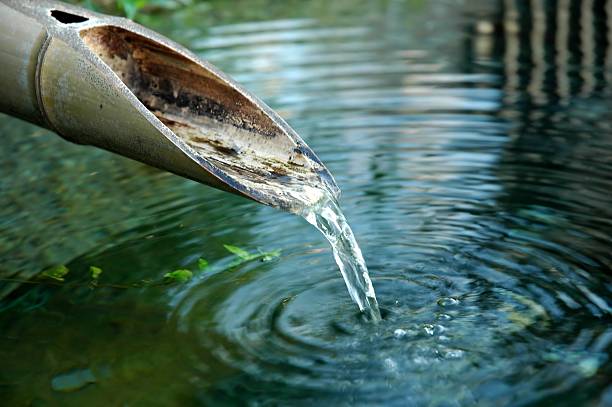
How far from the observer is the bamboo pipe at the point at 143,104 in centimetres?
265

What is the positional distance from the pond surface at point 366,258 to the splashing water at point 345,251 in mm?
68

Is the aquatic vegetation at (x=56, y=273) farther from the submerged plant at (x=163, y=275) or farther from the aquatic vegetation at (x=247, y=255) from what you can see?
the aquatic vegetation at (x=247, y=255)

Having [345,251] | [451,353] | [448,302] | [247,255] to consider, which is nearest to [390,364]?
[451,353]

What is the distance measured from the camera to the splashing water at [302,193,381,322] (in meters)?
2.98

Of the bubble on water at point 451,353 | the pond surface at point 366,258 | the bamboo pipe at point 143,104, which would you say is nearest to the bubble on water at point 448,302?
the pond surface at point 366,258

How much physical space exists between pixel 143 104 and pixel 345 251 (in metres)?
0.88

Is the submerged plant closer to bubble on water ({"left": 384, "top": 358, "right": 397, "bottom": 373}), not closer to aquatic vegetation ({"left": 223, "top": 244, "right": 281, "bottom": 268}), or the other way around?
aquatic vegetation ({"left": 223, "top": 244, "right": 281, "bottom": 268})

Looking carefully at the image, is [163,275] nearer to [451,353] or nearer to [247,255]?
[247,255]

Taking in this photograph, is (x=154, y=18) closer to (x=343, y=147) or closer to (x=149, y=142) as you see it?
(x=343, y=147)

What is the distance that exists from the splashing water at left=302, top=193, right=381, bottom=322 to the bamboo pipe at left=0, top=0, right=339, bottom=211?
2.3 inches

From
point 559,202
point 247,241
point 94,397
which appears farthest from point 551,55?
point 94,397

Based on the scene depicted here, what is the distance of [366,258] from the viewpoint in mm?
3404

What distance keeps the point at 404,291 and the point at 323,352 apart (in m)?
0.51

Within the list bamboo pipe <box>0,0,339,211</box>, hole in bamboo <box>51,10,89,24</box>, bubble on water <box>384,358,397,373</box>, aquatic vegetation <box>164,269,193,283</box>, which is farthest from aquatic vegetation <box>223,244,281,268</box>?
hole in bamboo <box>51,10,89,24</box>
